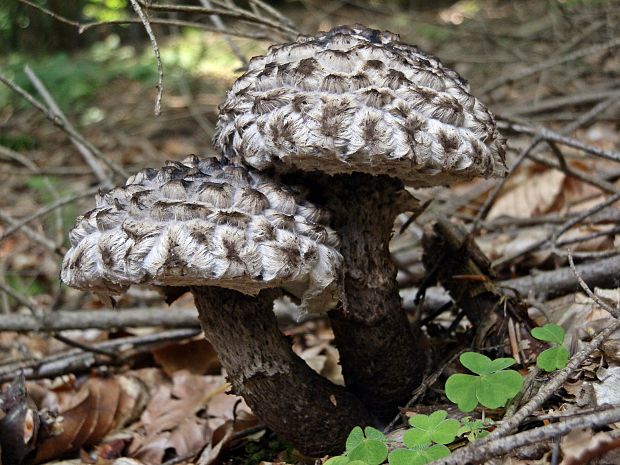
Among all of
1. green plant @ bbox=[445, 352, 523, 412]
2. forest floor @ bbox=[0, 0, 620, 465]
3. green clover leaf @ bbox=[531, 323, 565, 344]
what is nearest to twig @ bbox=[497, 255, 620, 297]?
forest floor @ bbox=[0, 0, 620, 465]

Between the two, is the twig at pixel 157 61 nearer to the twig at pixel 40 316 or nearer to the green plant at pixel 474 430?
the green plant at pixel 474 430

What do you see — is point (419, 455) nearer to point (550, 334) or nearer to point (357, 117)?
point (550, 334)

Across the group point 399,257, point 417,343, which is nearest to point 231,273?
point 417,343

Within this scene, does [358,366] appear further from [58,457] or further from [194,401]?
[58,457]

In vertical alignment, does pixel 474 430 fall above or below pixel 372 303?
below

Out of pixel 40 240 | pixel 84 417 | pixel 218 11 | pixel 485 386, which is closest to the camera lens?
pixel 485 386

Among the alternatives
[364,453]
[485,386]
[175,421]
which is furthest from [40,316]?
[485,386]
